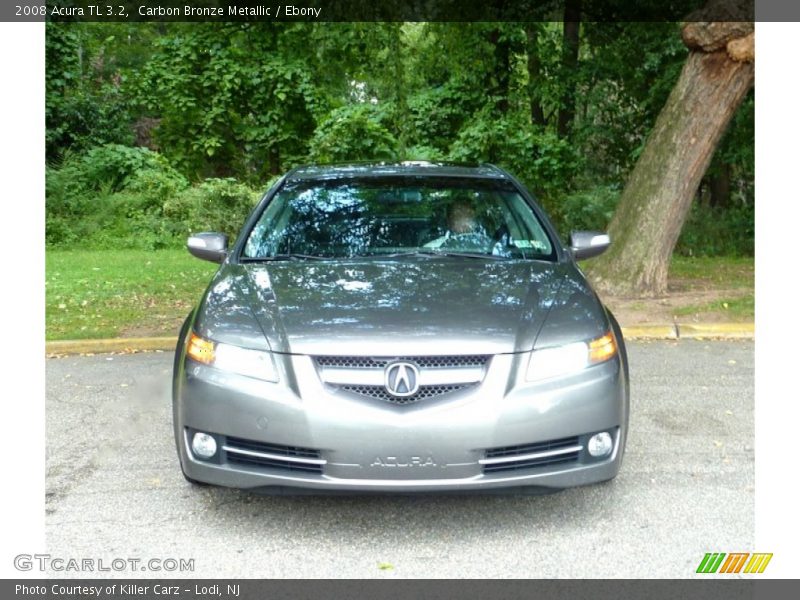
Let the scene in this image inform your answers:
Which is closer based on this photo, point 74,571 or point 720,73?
point 74,571

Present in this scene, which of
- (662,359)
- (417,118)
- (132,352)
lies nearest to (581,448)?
(662,359)

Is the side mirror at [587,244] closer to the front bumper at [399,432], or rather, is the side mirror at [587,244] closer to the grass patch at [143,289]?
the front bumper at [399,432]

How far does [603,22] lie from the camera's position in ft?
59.5

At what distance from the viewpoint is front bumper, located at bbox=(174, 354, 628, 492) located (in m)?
3.62

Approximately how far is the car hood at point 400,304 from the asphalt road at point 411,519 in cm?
84

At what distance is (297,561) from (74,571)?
88 cm

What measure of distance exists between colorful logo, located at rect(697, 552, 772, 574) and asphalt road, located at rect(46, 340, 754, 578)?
0.04 metres

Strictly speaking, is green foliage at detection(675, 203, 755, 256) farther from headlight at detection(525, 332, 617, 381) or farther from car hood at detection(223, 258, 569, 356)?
headlight at detection(525, 332, 617, 381)

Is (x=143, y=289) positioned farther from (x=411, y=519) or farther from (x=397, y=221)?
(x=411, y=519)

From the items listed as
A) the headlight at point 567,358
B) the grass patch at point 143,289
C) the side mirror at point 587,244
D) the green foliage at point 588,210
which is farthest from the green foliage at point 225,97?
the headlight at point 567,358

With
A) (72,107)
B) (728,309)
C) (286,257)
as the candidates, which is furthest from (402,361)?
(72,107)

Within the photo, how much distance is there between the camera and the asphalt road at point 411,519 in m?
3.70
